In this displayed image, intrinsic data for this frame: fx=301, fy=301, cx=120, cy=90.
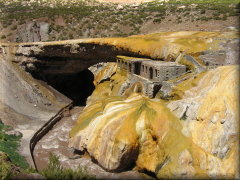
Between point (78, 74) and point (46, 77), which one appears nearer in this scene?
point (46, 77)

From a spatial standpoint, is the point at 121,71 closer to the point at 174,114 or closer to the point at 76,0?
the point at 174,114

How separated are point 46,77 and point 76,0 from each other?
5753 cm

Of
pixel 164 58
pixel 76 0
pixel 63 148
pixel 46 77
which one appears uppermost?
pixel 76 0

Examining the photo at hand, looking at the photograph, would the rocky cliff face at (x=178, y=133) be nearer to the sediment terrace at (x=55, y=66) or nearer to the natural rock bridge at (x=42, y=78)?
the sediment terrace at (x=55, y=66)

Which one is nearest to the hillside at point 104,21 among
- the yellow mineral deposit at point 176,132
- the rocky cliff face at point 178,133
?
the yellow mineral deposit at point 176,132

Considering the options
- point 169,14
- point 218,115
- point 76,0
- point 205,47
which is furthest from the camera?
point 76,0

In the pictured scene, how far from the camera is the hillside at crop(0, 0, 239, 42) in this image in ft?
178

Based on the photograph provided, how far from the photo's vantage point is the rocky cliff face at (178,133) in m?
18.5

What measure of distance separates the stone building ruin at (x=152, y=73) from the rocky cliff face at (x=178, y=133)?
160 cm

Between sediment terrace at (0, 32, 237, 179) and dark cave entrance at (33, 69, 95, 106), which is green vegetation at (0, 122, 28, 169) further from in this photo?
dark cave entrance at (33, 69, 95, 106)

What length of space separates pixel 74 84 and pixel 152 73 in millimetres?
21379

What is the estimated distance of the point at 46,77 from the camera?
42.9 meters

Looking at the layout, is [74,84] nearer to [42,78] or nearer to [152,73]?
[42,78]

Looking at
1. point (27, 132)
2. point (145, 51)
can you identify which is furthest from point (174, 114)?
point (27, 132)
